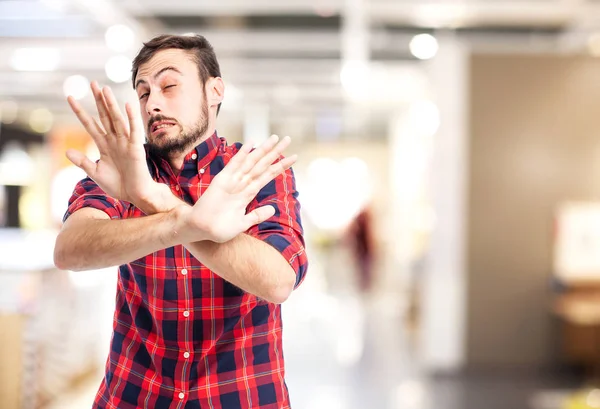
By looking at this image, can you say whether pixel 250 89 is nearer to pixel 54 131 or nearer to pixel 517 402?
pixel 54 131

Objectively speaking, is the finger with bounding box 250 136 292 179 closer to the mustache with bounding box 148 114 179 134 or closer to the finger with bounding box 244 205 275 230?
the finger with bounding box 244 205 275 230

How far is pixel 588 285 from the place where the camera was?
612 cm

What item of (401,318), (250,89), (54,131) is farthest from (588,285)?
(54,131)

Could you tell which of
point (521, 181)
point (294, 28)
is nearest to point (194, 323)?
point (521, 181)

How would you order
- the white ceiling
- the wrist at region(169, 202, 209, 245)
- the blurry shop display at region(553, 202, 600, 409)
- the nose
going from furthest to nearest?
the white ceiling
the blurry shop display at region(553, 202, 600, 409)
the nose
the wrist at region(169, 202, 209, 245)

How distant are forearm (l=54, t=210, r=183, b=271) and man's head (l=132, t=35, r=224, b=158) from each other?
0.50 ft

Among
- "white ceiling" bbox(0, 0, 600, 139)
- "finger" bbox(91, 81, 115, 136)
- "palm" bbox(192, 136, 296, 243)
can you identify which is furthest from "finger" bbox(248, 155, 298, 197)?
"white ceiling" bbox(0, 0, 600, 139)

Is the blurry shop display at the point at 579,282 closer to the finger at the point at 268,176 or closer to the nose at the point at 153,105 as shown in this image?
the finger at the point at 268,176

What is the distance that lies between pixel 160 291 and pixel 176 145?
0.91ft

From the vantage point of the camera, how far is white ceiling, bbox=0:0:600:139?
21.0 feet

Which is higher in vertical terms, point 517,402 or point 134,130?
point 134,130

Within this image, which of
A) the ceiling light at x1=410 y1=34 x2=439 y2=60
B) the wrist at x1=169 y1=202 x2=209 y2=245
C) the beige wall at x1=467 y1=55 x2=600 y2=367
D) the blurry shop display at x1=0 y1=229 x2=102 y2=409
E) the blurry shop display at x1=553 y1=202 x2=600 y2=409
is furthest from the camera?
the ceiling light at x1=410 y1=34 x2=439 y2=60

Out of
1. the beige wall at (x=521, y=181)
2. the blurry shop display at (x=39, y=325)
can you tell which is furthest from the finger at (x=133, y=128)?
the beige wall at (x=521, y=181)

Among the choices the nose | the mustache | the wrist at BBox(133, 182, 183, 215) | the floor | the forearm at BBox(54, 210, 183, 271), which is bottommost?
the floor
